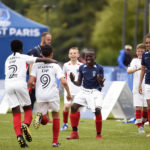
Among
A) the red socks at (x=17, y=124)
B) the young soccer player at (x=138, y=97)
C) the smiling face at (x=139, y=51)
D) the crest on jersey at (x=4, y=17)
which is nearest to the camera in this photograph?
the red socks at (x=17, y=124)

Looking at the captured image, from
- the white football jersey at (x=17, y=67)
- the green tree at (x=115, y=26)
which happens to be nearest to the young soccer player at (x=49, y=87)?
the white football jersey at (x=17, y=67)

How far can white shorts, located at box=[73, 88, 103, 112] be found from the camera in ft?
38.7

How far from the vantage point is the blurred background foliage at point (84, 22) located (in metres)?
65.6

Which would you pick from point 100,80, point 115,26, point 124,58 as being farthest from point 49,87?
point 115,26

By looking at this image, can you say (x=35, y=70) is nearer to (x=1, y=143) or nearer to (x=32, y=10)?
(x=1, y=143)

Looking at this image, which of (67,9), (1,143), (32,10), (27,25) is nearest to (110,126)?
(1,143)

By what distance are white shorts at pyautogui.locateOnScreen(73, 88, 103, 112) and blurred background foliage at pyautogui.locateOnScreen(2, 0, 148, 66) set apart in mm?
51703

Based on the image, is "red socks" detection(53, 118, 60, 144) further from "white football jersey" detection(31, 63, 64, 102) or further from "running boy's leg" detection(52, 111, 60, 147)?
"white football jersey" detection(31, 63, 64, 102)

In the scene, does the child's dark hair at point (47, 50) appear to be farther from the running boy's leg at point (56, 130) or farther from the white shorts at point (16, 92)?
the running boy's leg at point (56, 130)

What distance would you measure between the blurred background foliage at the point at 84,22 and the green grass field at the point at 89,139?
49.6 metres

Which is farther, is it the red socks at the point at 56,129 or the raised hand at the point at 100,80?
the raised hand at the point at 100,80

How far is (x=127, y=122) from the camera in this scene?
1572cm

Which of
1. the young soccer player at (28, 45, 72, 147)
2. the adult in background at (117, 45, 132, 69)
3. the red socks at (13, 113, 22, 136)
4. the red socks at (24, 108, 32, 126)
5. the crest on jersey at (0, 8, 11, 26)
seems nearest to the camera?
the red socks at (13, 113, 22, 136)

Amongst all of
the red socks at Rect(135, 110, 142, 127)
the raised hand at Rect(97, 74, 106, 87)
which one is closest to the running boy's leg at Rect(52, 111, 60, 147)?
the raised hand at Rect(97, 74, 106, 87)
